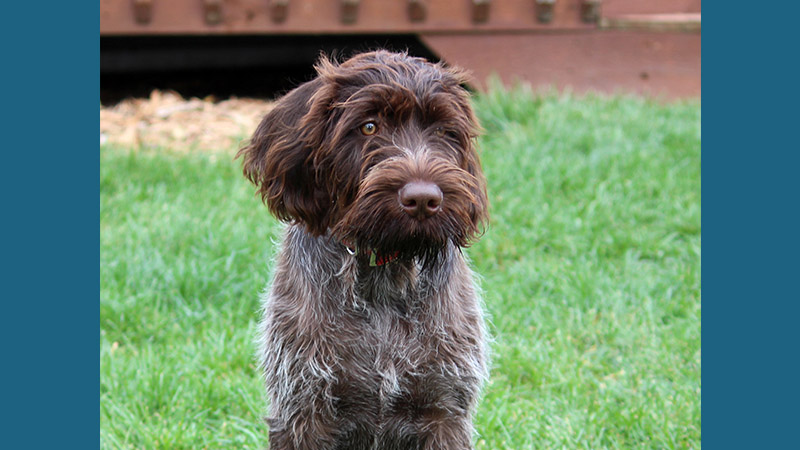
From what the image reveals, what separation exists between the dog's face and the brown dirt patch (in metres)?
4.94

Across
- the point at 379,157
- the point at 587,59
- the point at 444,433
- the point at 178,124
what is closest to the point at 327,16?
the point at 178,124

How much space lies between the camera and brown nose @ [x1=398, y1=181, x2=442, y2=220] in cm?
269

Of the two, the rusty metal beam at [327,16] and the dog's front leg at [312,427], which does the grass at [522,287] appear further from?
the rusty metal beam at [327,16]

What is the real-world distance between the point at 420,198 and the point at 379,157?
0.80 feet

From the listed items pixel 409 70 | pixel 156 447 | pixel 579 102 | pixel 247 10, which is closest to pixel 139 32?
pixel 247 10

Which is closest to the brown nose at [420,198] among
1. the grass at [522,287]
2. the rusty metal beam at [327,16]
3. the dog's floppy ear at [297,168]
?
the dog's floppy ear at [297,168]

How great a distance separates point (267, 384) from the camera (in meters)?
3.41

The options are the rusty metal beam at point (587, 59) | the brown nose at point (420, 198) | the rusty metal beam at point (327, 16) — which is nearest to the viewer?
the brown nose at point (420, 198)

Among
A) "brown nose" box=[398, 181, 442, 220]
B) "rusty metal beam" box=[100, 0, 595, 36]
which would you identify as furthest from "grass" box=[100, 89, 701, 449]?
"brown nose" box=[398, 181, 442, 220]

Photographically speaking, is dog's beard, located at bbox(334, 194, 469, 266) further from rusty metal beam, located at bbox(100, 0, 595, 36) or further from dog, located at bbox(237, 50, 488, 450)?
rusty metal beam, located at bbox(100, 0, 595, 36)

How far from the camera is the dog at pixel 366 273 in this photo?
2.89 meters

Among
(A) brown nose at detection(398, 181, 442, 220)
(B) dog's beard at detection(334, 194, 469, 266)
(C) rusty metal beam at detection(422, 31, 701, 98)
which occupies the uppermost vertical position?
(C) rusty metal beam at detection(422, 31, 701, 98)

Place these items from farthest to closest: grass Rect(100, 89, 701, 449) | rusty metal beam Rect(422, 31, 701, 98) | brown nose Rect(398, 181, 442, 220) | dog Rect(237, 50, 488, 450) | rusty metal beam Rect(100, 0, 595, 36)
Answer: rusty metal beam Rect(422, 31, 701, 98) → rusty metal beam Rect(100, 0, 595, 36) → grass Rect(100, 89, 701, 449) → dog Rect(237, 50, 488, 450) → brown nose Rect(398, 181, 442, 220)

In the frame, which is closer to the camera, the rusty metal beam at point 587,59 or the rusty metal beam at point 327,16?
the rusty metal beam at point 327,16
